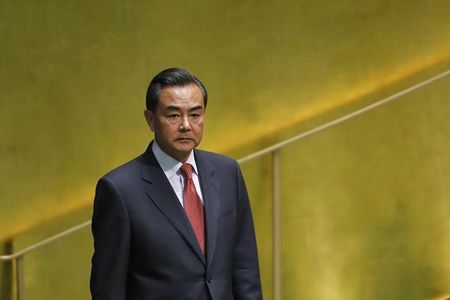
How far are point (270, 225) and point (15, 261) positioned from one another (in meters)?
0.94

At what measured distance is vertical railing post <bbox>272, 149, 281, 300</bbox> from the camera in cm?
417

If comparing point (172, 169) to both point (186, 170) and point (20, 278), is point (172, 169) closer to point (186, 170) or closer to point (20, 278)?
point (186, 170)

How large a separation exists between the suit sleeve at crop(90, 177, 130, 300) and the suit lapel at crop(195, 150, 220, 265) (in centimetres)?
18

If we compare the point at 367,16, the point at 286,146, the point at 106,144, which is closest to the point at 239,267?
the point at 286,146

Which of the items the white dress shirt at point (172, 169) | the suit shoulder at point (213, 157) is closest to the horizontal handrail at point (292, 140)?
the suit shoulder at point (213, 157)

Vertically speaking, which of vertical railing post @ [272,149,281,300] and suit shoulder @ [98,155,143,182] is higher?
suit shoulder @ [98,155,143,182]

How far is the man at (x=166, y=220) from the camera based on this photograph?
2.54 meters

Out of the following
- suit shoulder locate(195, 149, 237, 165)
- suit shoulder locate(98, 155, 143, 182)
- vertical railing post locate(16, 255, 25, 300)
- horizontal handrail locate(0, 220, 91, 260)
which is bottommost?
vertical railing post locate(16, 255, 25, 300)

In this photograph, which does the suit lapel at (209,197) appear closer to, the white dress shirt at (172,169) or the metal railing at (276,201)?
the white dress shirt at (172,169)

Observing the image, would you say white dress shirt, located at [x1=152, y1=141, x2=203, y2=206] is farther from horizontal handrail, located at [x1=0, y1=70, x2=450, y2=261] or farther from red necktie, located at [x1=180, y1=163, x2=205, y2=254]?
horizontal handrail, located at [x1=0, y1=70, x2=450, y2=261]

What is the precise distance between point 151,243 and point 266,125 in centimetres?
204

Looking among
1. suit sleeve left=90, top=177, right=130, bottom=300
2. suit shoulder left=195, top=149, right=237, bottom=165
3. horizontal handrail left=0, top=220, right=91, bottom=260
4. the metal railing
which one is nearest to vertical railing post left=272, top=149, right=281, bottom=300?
the metal railing

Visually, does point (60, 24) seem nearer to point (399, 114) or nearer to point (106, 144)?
point (106, 144)

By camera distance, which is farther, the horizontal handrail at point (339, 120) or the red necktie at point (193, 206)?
the horizontal handrail at point (339, 120)
